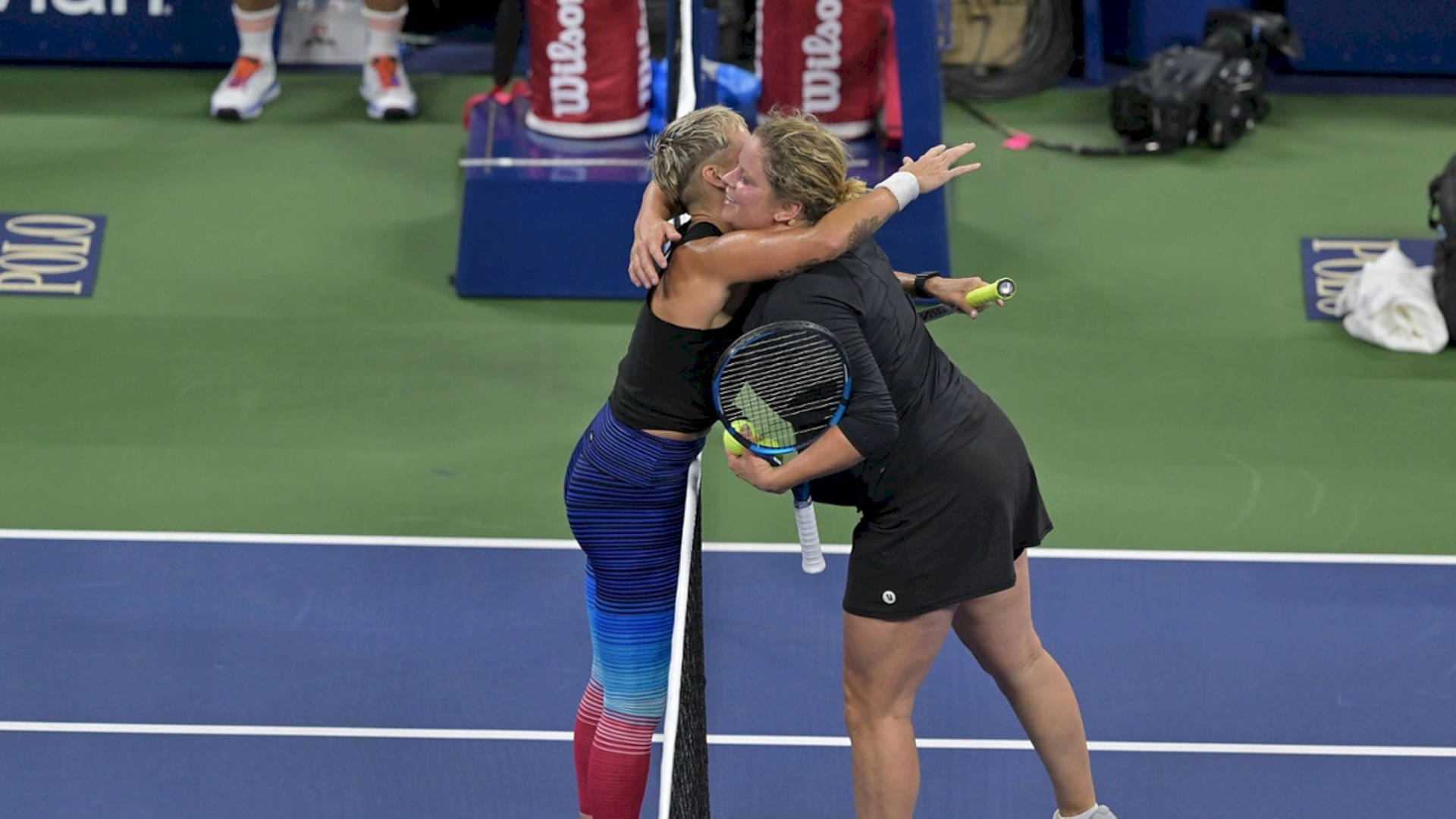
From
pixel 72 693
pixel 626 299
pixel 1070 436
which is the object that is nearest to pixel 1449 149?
pixel 1070 436

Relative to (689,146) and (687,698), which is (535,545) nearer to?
(687,698)

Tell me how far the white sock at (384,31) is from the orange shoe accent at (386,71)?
23 millimetres

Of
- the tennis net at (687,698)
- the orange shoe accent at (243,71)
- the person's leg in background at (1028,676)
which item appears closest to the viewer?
the tennis net at (687,698)

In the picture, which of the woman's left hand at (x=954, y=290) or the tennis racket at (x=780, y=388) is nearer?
the tennis racket at (x=780, y=388)

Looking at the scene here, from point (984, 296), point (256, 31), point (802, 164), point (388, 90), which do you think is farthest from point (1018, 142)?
point (802, 164)

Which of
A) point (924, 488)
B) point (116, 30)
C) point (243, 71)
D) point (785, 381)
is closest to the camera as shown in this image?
point (785, 381)

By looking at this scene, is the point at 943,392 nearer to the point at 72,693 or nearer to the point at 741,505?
the point at 741,505

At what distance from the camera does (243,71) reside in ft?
29.2

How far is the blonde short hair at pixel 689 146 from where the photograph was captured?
147 inches

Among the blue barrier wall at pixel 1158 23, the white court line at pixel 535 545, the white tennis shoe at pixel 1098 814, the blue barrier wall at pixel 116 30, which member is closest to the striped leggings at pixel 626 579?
the white tennis shoe at pixel 1098 814

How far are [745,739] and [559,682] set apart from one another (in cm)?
62

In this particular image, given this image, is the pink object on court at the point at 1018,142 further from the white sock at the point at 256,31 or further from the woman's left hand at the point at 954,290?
the woman's left hand at the point at 954,290

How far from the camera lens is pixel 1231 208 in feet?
27.6

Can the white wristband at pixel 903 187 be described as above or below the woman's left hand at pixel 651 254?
above
